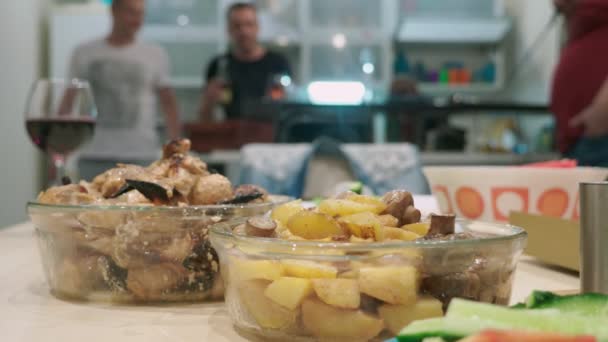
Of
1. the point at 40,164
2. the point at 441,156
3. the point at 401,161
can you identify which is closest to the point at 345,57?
the point at 40,164

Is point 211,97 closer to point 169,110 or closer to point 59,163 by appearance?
point 169,110

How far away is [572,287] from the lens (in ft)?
2.13

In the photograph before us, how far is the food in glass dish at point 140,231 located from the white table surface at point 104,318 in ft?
0.05

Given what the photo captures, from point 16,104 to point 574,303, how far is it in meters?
4.00

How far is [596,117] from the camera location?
1734 mm

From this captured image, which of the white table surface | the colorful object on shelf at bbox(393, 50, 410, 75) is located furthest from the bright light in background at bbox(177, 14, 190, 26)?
the white table surface

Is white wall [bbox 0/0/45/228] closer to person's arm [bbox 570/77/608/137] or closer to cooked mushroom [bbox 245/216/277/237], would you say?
person's arm [bbox 570/77/608/137]

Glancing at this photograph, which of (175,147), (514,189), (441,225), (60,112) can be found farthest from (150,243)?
(60,112)

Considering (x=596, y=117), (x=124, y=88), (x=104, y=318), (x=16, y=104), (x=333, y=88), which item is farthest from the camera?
(x=333, y=88)

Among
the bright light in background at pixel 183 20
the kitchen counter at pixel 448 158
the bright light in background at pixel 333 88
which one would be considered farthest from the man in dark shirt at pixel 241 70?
the bright light in background at pixel 183 20

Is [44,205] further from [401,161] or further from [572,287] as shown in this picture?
[401,161]

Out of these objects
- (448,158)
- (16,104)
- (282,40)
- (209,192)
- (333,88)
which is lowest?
(448,158)

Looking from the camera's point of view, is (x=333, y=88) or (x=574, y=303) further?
(x=333, y=88)

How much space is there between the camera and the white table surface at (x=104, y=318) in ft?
1.55
